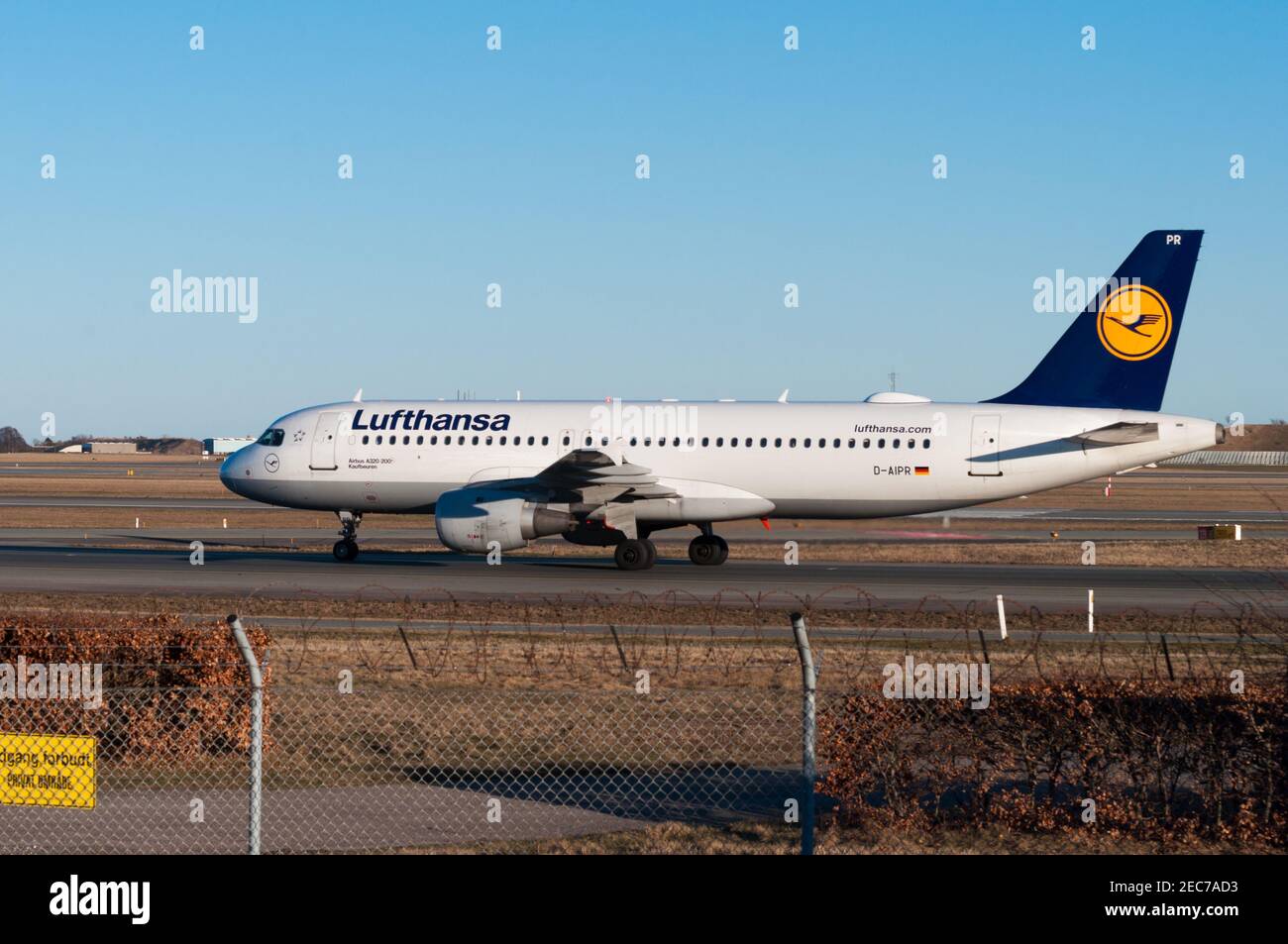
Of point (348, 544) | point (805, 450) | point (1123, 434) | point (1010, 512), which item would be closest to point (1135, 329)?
point (1123, 434)

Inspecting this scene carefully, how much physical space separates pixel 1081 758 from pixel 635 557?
83.9ft

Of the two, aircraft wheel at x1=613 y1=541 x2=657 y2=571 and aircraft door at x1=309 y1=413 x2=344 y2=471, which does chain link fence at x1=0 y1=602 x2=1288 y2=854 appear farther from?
aircraft door at x1=309 y1=413 x2=344 y2=471

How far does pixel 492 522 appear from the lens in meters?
35.3

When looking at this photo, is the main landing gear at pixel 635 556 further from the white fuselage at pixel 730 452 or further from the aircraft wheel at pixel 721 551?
the aircraft wheel at pixel 721 551

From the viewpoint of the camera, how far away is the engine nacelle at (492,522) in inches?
1391

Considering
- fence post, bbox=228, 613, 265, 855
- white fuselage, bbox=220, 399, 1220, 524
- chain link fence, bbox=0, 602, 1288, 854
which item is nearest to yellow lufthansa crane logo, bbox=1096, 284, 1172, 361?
white fuselage, bbox=220, 399, 1220, 524

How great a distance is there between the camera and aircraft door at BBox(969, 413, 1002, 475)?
120 ft

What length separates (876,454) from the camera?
37.2 m

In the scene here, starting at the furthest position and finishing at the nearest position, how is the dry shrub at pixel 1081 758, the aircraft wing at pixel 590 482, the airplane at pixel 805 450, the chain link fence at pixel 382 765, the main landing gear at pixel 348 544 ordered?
the main landing gear at pixel 348 544, the airplane at pixel 805 450, the aircraft wing at pixel 590 482, the chain link fence at pixel 382 765, the dry shrub at pixel 1081 758

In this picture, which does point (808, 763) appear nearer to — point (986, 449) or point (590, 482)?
point (590, 482)

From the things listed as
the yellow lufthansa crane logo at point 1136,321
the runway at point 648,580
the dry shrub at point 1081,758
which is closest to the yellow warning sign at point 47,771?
the dry shrub at point 1081,758

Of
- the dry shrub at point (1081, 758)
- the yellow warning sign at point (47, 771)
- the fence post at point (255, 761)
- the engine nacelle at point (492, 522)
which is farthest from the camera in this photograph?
the engine nacelle at point (492, 522)

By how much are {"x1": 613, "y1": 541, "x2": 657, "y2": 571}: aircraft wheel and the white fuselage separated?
1.25 metres
